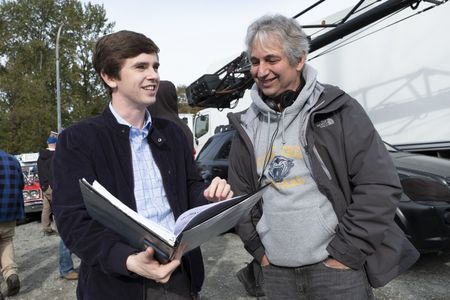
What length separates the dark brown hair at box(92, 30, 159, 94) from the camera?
1.66 metres

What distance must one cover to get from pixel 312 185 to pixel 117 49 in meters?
0.99

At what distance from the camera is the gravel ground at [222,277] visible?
3865mm

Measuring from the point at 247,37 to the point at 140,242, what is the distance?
1136 mm

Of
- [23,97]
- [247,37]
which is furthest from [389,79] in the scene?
[23,97]

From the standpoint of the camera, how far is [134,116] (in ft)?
5.80

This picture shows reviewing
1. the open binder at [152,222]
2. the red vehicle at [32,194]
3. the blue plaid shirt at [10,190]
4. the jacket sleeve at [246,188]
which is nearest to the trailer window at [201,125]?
the red vehicle at [32,194]

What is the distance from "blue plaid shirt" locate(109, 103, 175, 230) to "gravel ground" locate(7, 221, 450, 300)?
2.54 metres

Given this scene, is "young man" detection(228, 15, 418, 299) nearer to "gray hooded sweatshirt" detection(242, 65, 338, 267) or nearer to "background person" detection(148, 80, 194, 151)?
"gray hooded sweatshirt" detection(242, 65, 338, 267)

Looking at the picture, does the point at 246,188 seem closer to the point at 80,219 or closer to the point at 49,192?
the point at 80,219

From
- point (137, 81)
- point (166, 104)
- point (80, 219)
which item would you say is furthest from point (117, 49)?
point (166, 104)

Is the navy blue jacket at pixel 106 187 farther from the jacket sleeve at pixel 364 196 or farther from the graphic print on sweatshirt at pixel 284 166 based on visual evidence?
the jacket sleeve at pixel 364 196

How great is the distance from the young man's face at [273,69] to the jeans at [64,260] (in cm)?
367

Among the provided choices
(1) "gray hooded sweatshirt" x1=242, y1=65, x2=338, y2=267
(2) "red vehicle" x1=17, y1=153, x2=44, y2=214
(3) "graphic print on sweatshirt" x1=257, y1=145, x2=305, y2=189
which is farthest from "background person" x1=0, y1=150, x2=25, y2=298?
(2) "red vehicle" x1=17, y1=153, x2=44, y2=214

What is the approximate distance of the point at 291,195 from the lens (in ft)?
5.99
